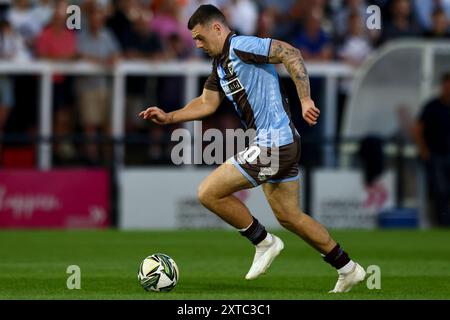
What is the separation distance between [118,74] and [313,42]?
3516mm

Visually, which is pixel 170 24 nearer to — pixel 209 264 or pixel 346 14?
pixel 346 14

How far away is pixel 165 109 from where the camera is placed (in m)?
21.6

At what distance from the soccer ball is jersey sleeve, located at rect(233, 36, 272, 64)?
1.90m

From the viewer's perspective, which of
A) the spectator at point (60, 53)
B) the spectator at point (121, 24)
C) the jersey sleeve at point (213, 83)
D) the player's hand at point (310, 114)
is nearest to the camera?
the player's hand at point (310, 114)

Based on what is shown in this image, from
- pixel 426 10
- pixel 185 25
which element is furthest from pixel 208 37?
pixel 426 10

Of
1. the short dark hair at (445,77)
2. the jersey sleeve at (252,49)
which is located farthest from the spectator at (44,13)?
the jersey sleeve at (252,49)

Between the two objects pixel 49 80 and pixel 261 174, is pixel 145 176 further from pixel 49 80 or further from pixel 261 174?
pixel 261 174

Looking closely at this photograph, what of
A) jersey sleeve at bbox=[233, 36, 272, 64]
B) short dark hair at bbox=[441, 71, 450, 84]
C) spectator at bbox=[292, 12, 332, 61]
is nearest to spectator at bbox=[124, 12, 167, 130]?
spectator at bbox=[292, 12, 332, 61]

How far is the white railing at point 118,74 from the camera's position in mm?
21031

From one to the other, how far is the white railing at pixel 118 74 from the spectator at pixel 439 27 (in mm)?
2138

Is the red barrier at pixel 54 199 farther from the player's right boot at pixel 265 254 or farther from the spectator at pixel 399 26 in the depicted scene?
the player's right boot at pixel 265 254
